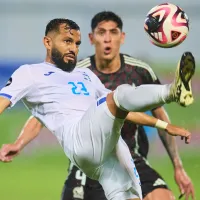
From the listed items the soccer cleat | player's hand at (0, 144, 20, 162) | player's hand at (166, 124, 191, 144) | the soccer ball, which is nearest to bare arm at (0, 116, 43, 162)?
player's hand at (0, 144, 20, 162)

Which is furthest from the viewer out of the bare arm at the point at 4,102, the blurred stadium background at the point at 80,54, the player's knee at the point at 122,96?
the blurred stadium background at the point at 80,54

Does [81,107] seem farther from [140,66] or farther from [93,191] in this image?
[140,66]

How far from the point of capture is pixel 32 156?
13.0m

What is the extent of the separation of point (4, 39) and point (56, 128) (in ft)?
22.1

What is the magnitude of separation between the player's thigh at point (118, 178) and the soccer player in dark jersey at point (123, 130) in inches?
27.9

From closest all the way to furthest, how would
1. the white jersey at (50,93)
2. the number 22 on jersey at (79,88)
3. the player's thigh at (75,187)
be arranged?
the white jersey at (50,93) < the number 22 on jersey at (79,88) < the player's thigh at (75,187)

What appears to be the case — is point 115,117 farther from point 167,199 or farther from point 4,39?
point 4,39

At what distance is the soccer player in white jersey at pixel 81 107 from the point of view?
645cm

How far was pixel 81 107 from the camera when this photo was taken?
277 inches

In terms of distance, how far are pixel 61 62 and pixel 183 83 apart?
165cm

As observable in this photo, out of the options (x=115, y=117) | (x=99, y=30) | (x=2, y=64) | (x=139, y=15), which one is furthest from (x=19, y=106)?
(x=115, y=117)

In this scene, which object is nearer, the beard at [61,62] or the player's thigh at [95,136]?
the player's thigh at [95,136]

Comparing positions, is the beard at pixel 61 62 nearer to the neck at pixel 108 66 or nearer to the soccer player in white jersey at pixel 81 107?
the soccer player in white jersey at pixel 81 107

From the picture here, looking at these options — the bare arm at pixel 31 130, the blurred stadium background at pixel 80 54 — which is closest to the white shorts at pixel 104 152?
the bare arm at pixel 31 130
